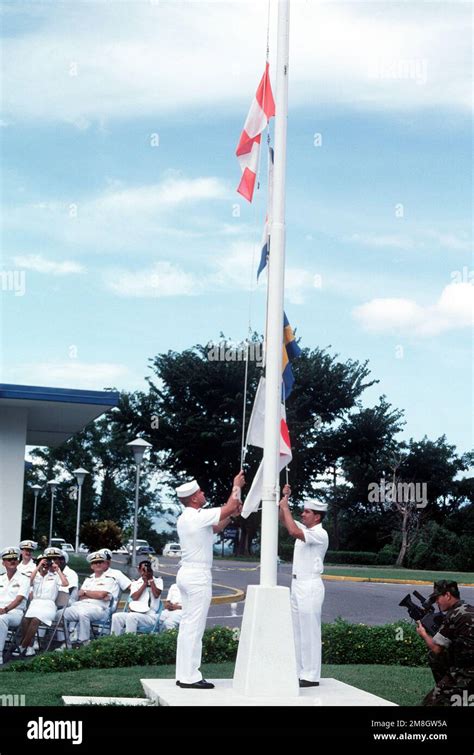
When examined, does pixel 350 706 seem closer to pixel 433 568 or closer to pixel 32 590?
pixel 32 590

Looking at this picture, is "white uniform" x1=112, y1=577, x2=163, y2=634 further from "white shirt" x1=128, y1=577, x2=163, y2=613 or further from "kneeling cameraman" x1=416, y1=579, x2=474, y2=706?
"kneeling cameraman" x1=416, y1=579, x2=474, y2=706

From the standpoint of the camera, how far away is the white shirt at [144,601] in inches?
554

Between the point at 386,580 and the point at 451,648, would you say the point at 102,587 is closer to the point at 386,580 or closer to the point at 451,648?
the point at 451,648

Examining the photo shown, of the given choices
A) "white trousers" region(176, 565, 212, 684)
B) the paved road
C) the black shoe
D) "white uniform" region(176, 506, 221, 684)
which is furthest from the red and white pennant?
the paved road

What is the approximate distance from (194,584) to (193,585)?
1cm

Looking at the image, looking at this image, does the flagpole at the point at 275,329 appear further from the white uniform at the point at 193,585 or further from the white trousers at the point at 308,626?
the white trousers at the point at 308,626

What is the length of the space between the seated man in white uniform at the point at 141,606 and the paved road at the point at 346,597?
487 centimetres

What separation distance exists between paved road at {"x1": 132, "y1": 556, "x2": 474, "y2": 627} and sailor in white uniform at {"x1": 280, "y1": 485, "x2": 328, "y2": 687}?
28.4 feet

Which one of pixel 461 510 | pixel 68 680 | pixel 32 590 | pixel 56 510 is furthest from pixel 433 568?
pixel 68 680

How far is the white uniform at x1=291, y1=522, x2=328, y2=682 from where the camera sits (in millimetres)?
10305

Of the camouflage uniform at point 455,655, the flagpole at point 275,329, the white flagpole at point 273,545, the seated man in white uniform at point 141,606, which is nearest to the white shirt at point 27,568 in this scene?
the seated man in white uniform at point 141,606
